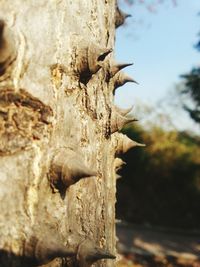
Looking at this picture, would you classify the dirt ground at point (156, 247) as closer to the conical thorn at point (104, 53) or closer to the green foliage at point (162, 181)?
the green foliage at point (162, 181)

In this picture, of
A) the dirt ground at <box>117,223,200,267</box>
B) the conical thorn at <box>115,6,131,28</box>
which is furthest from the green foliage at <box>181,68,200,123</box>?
the conical thorn at <box>115,6,131,28</box>

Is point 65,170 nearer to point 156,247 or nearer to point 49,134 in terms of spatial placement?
point 49,134

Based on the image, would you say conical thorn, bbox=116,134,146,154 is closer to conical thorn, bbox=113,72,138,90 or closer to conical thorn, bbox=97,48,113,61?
conical thorn, bbox=113,72,138,90

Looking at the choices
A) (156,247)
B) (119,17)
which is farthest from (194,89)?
(119,17)

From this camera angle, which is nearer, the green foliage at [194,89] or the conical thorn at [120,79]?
the conical thorn at [120,79]

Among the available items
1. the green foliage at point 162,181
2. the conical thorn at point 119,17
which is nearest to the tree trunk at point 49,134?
the conical thorn at point 119,17

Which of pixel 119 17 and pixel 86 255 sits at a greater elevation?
pixel 119 17
